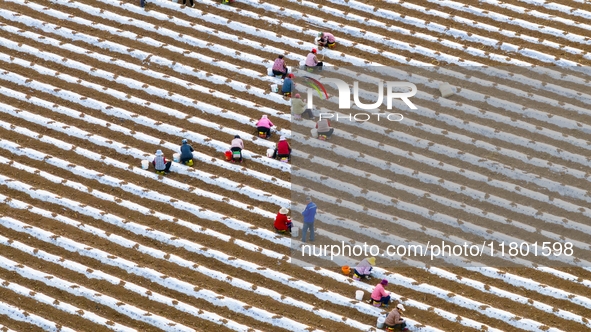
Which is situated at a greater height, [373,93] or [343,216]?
[373,93]

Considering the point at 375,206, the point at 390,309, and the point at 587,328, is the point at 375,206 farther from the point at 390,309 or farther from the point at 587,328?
the point at 587,328

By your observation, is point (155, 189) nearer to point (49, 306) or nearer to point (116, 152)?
point (116, 152)

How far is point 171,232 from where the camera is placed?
1184 inches

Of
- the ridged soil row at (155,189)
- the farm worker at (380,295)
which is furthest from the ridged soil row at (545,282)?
the ridged soil row at (155,189)

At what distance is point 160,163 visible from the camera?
103 ft

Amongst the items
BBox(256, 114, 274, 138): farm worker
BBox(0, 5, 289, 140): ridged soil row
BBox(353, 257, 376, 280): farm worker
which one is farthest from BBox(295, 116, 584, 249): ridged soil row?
BBox(353, 257, 376, 280): farm worker

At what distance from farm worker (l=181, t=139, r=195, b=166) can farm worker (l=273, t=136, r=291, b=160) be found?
8.71ft

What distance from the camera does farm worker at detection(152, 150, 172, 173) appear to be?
1229 inches

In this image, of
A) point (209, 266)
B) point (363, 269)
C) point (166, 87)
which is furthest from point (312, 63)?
point (209, 266)

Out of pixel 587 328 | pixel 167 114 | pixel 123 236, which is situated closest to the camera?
pixel 587 328

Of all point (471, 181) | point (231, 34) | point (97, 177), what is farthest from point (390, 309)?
point (231, 34)

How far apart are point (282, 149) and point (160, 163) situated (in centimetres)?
382

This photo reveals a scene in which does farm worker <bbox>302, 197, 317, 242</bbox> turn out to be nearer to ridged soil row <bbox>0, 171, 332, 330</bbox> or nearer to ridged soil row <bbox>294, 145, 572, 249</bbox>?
ridged soil row <bbox>294, 145, 572, 249</bbox>

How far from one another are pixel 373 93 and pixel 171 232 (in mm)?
8903
